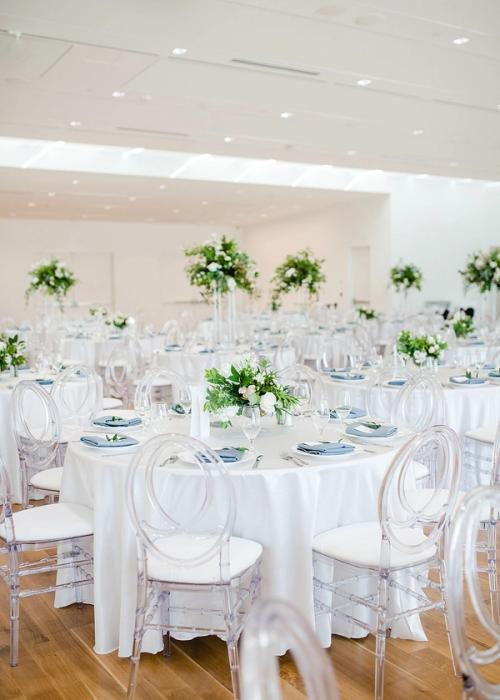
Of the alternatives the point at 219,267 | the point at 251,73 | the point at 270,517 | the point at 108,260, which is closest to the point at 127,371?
the point at 219,267

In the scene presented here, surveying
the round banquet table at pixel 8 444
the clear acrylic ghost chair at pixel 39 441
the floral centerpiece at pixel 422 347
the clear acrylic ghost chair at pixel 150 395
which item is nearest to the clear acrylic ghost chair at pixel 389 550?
the clear acrylic ghost chair at pixel 150 395

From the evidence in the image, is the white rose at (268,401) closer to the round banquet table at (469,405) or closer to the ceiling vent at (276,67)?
the round banquet table at (469,405)

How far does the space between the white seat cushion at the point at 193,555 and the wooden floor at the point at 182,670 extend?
517 mm

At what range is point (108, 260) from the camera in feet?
73.7

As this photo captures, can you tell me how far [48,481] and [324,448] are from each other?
5.41 ft

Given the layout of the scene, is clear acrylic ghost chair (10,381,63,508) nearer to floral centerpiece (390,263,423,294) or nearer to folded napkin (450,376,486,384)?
folded napkin (450,376,486,384)

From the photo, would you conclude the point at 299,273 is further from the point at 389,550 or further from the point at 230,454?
the point at 389,550

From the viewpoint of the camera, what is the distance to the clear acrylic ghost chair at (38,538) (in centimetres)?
321

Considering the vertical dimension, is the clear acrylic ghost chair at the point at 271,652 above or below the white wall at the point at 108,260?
below

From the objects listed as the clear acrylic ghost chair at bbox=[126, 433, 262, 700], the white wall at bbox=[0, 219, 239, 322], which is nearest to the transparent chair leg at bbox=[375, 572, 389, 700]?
the clear acrylic ghost chair at bbox=[126, 433, 262, 700]

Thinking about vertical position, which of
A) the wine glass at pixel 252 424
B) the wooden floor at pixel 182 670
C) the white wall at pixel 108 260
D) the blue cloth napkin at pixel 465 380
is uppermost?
the white wall at pixel 108 260

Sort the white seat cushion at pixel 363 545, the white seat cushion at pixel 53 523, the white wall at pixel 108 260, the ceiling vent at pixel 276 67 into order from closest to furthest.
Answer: the white seat cushion at pixel 363 545
the white seat cushion at pixel 53 523
the ceiling vent at pixel 276 67
the white wall at pixel 108 260

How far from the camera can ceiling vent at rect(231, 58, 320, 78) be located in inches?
287

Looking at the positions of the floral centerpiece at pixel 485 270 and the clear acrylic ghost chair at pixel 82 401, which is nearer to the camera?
the clear acrylic ghost chair at pixel 82 401
